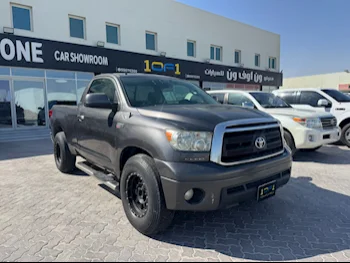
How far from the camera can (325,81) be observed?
45.8 metres

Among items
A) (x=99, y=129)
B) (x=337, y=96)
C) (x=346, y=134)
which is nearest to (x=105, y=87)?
(x=99, y=129)

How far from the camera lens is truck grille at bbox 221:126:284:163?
9.16 feet

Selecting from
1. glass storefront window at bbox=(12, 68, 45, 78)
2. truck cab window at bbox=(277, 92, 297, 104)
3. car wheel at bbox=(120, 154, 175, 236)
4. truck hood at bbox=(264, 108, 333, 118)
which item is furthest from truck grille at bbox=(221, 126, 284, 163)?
glass storefront window at bbox=(12, 68, 45, 78)

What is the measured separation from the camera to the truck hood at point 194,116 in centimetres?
278

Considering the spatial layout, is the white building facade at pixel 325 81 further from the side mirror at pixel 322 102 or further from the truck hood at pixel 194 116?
the truck hood at pixel 194 116

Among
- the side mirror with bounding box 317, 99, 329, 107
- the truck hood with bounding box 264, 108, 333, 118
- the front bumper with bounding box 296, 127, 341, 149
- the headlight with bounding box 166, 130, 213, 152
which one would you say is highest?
the side mirror with bounding box 317, 99, 329, 107

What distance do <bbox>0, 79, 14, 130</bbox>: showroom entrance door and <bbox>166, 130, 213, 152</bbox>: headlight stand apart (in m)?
11.9

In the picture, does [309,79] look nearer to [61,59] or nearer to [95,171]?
[61,59]

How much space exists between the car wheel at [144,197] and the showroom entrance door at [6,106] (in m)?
11.2

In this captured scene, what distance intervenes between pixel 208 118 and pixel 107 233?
1.79m

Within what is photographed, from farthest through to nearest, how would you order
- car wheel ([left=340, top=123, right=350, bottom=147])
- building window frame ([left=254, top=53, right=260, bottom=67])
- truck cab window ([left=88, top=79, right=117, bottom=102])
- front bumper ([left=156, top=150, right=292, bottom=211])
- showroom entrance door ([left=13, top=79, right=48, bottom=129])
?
building window frame ([left=254, top=53, right=260, bottom=67]) < showroom entrance door ([left=13, top=79, right=48, bottom=129]) < car wheel ([left=340, top=123, right=350, bottom=147]) < truck cab window ([left=88, top=79, right=117, bottom=102]) < front bumper ([left=156, top=150, right=292, bottom=211])

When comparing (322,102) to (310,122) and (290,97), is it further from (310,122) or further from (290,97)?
(310,122)

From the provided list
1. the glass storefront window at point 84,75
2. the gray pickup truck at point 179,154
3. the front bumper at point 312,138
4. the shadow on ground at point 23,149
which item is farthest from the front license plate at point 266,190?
the glass storefront window at point 84,75

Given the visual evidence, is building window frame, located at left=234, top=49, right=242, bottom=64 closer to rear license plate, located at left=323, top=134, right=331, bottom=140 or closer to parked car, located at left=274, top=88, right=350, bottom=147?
parked car, located at left=274, top=88, right=350, bottom=147
